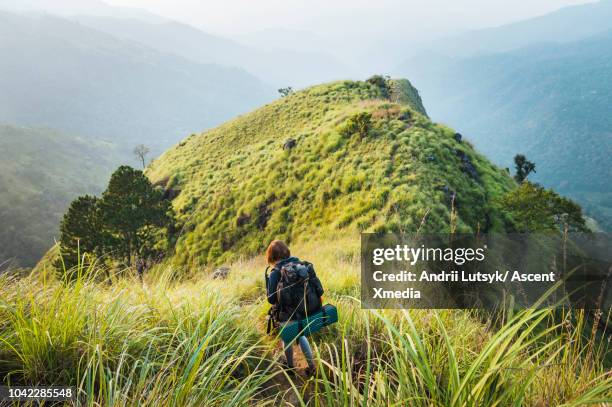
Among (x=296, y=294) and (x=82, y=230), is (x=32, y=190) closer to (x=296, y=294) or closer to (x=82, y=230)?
(x=82, y=230)

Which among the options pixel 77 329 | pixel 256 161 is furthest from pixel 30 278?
pixel 256 161

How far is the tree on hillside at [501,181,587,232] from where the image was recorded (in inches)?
972

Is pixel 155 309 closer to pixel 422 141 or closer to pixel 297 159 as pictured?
pixel 422 141

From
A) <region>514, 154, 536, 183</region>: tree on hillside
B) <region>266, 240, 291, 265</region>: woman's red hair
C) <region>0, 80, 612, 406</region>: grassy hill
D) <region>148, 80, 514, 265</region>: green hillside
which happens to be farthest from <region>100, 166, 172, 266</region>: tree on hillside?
<region>514, 154, 536, 183</region>: tree on hillside

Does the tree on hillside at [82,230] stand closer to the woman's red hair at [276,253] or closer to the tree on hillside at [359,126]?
the tree on hillside at [359,126]

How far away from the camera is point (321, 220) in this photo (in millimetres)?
20453

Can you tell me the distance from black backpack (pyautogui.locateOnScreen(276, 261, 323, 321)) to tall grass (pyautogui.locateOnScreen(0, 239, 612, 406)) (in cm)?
39

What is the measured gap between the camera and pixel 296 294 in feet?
12.3

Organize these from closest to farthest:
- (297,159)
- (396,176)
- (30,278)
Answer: (30,278) < (396,176) < (297,159)

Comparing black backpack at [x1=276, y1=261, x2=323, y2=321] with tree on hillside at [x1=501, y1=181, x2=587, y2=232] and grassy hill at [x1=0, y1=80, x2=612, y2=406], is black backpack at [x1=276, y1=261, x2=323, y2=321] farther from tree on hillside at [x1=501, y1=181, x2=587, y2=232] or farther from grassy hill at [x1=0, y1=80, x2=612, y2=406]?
tree on hillside at [x1=501, y1=181, x2=587, y2=232]

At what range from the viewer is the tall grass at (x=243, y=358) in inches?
81.7

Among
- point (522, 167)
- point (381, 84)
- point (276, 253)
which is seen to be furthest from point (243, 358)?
point (522, 167)

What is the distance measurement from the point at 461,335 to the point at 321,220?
17.6 m

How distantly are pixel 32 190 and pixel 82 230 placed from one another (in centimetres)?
14512
